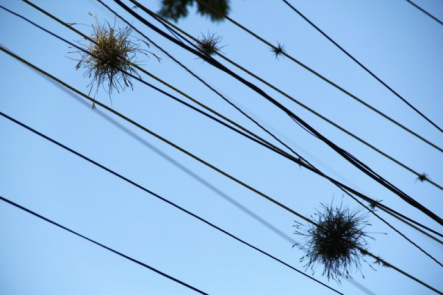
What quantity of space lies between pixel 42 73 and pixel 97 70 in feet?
1.37

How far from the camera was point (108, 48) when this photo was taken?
2.12m

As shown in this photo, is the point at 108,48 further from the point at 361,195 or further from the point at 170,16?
the point at 361,195

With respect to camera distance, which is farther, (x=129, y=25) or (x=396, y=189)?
(x=129, y=25)

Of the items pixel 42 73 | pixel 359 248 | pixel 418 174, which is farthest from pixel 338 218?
pixel 42 73

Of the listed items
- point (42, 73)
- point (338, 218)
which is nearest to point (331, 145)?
point (338, 218)

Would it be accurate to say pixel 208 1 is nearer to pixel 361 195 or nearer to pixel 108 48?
pixel 108 48

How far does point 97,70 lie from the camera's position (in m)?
2.16

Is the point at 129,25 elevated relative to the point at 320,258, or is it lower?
elevated

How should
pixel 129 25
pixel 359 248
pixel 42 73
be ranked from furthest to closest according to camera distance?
pixel 359 248 < pixel 129 25 < pixel 42 73

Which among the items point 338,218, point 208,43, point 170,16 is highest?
point 170,16

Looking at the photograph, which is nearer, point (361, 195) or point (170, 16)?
point (361, 195)

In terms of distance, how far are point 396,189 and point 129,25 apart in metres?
2.07

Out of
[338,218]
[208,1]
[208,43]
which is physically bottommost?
[338,218]

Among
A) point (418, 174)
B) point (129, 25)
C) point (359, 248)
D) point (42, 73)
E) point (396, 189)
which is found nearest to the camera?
point (42, 73)
